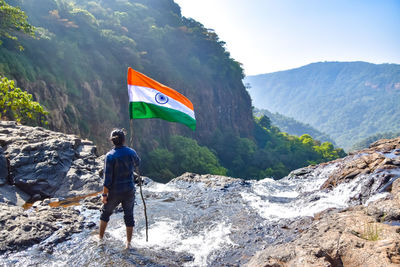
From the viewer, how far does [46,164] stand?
9.34m

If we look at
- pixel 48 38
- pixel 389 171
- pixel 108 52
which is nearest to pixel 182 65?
pixel 108 52

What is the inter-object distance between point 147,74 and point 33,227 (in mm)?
31335

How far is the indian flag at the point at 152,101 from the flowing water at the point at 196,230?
2.42m

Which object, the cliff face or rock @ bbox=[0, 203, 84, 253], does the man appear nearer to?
rock @ bbox=[0, 203, 84, 253]

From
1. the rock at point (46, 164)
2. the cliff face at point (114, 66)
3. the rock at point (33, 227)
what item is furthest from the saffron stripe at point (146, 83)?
the cliff face at point (114, 66)

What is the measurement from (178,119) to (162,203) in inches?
172

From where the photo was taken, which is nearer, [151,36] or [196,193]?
[196,193]

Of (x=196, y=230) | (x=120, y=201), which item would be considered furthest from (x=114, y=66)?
(x=120, y=201)

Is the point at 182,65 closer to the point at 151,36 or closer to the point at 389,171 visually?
the point at 151,36

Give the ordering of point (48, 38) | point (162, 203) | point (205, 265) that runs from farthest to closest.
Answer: point (48, 38) < point (162, 203) < point (205, 265)

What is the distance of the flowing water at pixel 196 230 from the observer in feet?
14.8

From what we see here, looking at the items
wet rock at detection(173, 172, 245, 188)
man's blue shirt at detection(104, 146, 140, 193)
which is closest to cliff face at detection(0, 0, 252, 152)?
wet rock at detection(173, 172, 245, 188)

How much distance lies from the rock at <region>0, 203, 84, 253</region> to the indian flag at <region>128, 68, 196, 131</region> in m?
→ 2.79

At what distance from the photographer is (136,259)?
443cm
